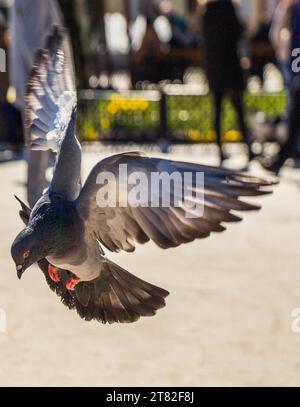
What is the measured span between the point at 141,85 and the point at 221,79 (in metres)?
6.47

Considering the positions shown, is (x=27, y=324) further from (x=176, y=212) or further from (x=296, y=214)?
(x=296, y=214)

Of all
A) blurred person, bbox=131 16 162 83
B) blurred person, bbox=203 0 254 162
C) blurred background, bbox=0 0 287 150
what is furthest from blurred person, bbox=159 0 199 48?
blurred person, bbox=203 0 254 162

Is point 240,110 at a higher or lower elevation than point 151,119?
higher

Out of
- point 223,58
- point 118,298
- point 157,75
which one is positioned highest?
point 223,58

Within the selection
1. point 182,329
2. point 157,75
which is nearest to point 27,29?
point 182,329

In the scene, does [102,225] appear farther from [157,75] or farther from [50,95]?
[157,75]

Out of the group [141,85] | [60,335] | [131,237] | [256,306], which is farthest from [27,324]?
[141,85]

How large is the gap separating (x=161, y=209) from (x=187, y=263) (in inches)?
121

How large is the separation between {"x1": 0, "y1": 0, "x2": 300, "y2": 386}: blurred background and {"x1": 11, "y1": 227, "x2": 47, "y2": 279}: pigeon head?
1.45 metres

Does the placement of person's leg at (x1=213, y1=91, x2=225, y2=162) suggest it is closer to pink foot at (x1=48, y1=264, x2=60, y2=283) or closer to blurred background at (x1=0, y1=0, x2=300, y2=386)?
blurred background at (x1=0, y1=0, x2=300, y2=386)

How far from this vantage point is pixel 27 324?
15.4 ft

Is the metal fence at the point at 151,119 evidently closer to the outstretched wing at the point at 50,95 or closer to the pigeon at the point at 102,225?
the outstretched wing at the point at 50,95

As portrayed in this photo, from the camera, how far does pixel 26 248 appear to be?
2600 mm

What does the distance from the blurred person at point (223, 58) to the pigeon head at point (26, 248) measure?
6876 millimetres
